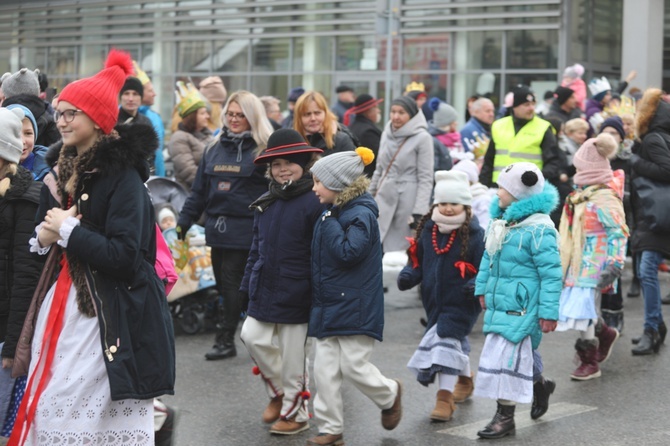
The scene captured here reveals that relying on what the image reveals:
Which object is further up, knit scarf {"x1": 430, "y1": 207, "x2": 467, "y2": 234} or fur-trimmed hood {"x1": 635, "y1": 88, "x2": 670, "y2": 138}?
fur-trimmed hood {"x1": 635, "y1": 88, "x2": 670, "y2": 138}

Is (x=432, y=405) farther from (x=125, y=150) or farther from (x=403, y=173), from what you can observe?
(x=403, y=173)

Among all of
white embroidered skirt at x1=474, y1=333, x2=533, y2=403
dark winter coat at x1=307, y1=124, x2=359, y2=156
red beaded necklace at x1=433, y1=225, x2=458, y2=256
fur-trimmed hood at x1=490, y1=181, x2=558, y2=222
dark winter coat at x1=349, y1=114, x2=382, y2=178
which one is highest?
dark winter coat at x1=349, y1=114, x2=382, y2=178

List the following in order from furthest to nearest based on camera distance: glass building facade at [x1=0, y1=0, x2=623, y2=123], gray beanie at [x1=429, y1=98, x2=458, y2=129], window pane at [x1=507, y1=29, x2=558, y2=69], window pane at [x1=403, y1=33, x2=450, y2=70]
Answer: window pane at [x1=403, y1=33, x2=450, y2=70]
glass building facade at [x1=0, y1=0, x2=623, y2=123]
window pane at [x1=507, y1=29, x2=558, y2=69]
gray beanie at [x1=429, y1=98, x2=458, y2=129]

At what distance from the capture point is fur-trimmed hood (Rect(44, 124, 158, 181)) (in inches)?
196

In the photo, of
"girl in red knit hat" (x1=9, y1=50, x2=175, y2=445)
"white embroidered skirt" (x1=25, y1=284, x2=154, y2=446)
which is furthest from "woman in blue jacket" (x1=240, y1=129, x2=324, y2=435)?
"white embroidered skirt" (x1=25, y1=284, x2=154, y2=446)

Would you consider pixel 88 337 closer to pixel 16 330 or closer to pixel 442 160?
pixel 16 330

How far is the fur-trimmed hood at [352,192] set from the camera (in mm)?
6812

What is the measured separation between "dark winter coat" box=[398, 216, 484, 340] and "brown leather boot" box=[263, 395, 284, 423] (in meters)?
1.06

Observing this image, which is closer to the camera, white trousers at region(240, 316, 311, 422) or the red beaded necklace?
white trousers at region(240, 316, 311, 422)

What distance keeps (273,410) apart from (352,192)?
59.7 inches

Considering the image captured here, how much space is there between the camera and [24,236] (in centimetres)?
570

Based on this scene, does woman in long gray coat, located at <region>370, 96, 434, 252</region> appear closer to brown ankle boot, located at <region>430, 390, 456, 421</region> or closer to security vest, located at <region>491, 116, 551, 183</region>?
security vest, located at <region>491, 116, 551, 183</region>

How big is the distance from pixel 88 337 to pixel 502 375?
9.60ft

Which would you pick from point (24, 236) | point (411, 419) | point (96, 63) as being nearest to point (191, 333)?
point (411, 419)
